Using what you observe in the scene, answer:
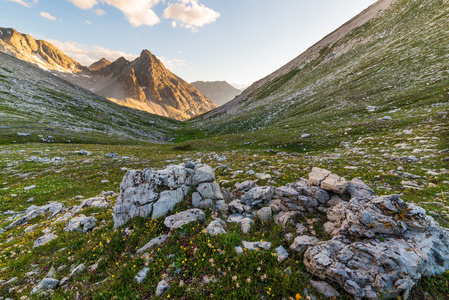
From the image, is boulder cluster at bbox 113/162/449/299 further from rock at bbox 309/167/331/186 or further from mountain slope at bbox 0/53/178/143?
mountain slope at bbox 0/53/178/143

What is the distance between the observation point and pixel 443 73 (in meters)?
37.3

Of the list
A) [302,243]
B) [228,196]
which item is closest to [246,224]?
[302,243]

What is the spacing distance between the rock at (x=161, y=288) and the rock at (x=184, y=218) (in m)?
2.51

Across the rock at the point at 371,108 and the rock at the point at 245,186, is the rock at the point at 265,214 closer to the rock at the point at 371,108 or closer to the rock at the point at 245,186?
the rock at the point at 245,186

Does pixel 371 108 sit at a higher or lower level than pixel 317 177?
lower

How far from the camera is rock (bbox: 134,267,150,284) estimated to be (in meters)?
6.51

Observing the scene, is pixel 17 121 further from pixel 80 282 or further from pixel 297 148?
pixel 297 148

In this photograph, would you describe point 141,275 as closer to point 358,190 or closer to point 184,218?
point 184,218

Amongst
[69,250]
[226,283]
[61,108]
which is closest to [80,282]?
[69,250]

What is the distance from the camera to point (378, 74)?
5256 cm

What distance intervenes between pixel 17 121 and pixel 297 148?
7667 cm

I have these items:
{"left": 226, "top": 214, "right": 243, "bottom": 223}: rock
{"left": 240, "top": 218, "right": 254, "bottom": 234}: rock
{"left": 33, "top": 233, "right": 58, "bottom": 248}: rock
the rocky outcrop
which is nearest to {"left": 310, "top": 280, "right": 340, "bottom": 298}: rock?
{"left": 240, "top": 218, "right": 254, "bottom": 234}: rock

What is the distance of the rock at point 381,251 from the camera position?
538cm

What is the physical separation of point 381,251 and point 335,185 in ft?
12.9
